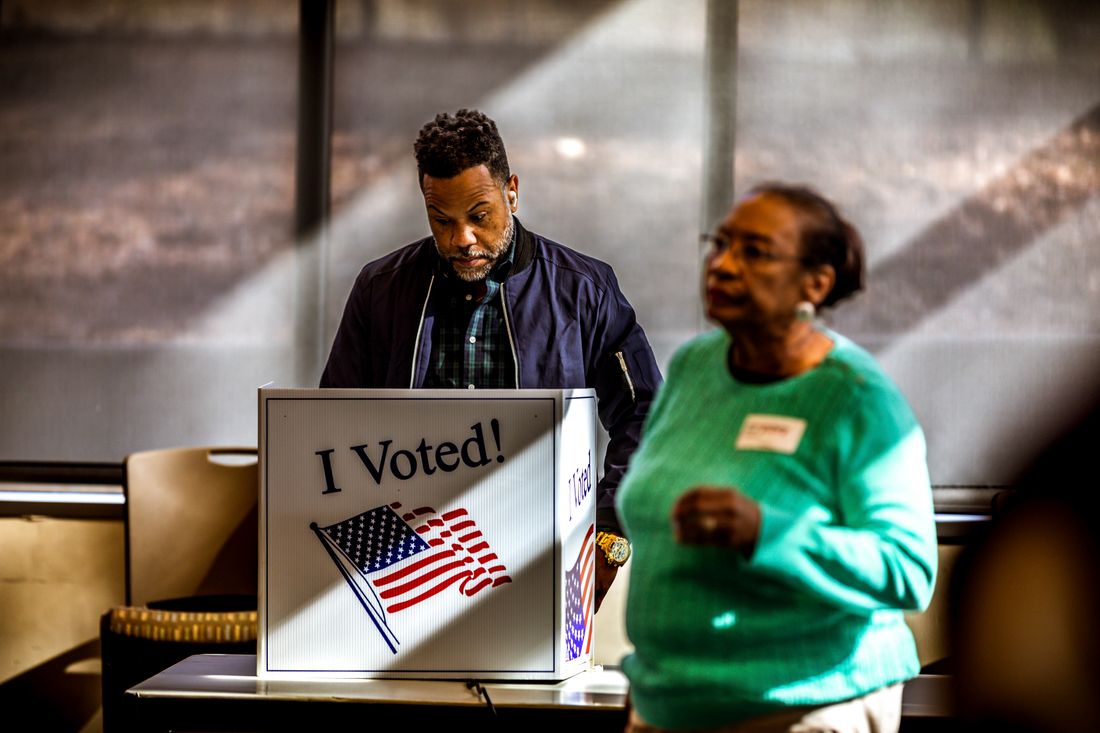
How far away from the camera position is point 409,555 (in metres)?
1.68

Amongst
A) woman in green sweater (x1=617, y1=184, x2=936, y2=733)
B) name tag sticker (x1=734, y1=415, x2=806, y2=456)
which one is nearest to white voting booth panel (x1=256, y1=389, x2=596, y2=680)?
woman in green sweater (x1=617, y1=184, x2=936, y2=733)

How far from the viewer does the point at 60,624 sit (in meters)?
3.72

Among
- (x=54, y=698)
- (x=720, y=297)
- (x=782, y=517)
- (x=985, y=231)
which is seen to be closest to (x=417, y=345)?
(x=720, y=297)

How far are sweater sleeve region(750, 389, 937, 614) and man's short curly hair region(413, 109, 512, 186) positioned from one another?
1010 millimetres

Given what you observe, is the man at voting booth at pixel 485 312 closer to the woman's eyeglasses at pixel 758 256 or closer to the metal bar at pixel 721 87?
the woman's eyeglasses at pixel 758 256

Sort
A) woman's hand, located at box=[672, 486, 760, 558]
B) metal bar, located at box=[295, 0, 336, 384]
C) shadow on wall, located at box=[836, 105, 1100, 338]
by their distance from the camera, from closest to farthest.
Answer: woman's hand, located at box=[672, 486, 760, 558] → shadow on wall, located at box=[836, 105, 1100, 338] → metal bar, located at box=[295, 0, 336, 384]

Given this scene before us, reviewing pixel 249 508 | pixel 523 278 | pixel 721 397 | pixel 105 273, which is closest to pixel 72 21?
pixel 105 273

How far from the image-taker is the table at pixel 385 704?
1.61 m

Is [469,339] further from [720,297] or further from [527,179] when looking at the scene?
[527,179]

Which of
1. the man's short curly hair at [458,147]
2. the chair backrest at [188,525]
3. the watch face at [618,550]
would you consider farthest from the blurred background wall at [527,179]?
the watch face at [618,550]

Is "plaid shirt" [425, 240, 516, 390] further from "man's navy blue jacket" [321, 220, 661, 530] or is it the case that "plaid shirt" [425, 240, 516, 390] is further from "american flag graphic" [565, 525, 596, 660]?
"american flag graphic" [565, 525, 596, 660]

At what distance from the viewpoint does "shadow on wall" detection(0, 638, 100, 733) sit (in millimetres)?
3715

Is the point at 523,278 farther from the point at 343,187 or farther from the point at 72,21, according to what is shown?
the point at 72,21

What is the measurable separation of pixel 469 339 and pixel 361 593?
0.60m
